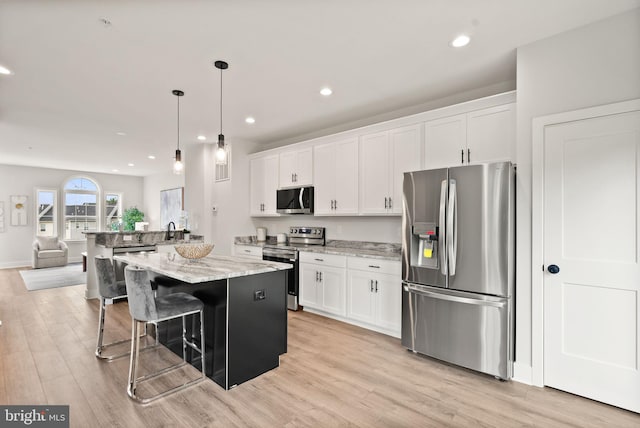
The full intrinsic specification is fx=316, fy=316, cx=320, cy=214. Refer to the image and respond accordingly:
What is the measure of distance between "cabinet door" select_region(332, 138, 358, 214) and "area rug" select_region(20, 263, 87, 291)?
18.6ft

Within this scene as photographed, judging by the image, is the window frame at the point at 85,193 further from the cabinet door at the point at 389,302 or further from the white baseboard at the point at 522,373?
the white baseboard at the point at 522,373

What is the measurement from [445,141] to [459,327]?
1.83m

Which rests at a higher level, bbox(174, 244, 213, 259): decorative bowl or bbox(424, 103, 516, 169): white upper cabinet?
bbox(424, 103, 516, 169): white upper cabinet

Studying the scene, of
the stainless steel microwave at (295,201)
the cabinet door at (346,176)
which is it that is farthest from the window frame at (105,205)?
the cabinet door at (346,176)

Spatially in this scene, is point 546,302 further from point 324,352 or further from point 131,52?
point 131,52

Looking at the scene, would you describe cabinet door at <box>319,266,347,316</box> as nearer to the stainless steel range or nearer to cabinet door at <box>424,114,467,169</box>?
the stainless steel range

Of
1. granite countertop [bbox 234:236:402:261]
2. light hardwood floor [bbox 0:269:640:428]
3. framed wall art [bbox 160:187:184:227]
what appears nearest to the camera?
light hardwood floor [bbox 0:269:640:428]

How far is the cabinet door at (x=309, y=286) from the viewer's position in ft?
13.8

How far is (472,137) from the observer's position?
10.2ft

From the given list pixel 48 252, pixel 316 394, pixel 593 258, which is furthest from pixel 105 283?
pixel 48 252

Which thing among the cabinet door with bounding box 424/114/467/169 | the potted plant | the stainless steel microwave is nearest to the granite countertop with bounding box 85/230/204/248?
the stainless steel microwave

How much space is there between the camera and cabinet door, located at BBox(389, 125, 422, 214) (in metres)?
3.53

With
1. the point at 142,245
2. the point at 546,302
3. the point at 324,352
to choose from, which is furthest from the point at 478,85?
the point at 142,245

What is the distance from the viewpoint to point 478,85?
3.31 metres
